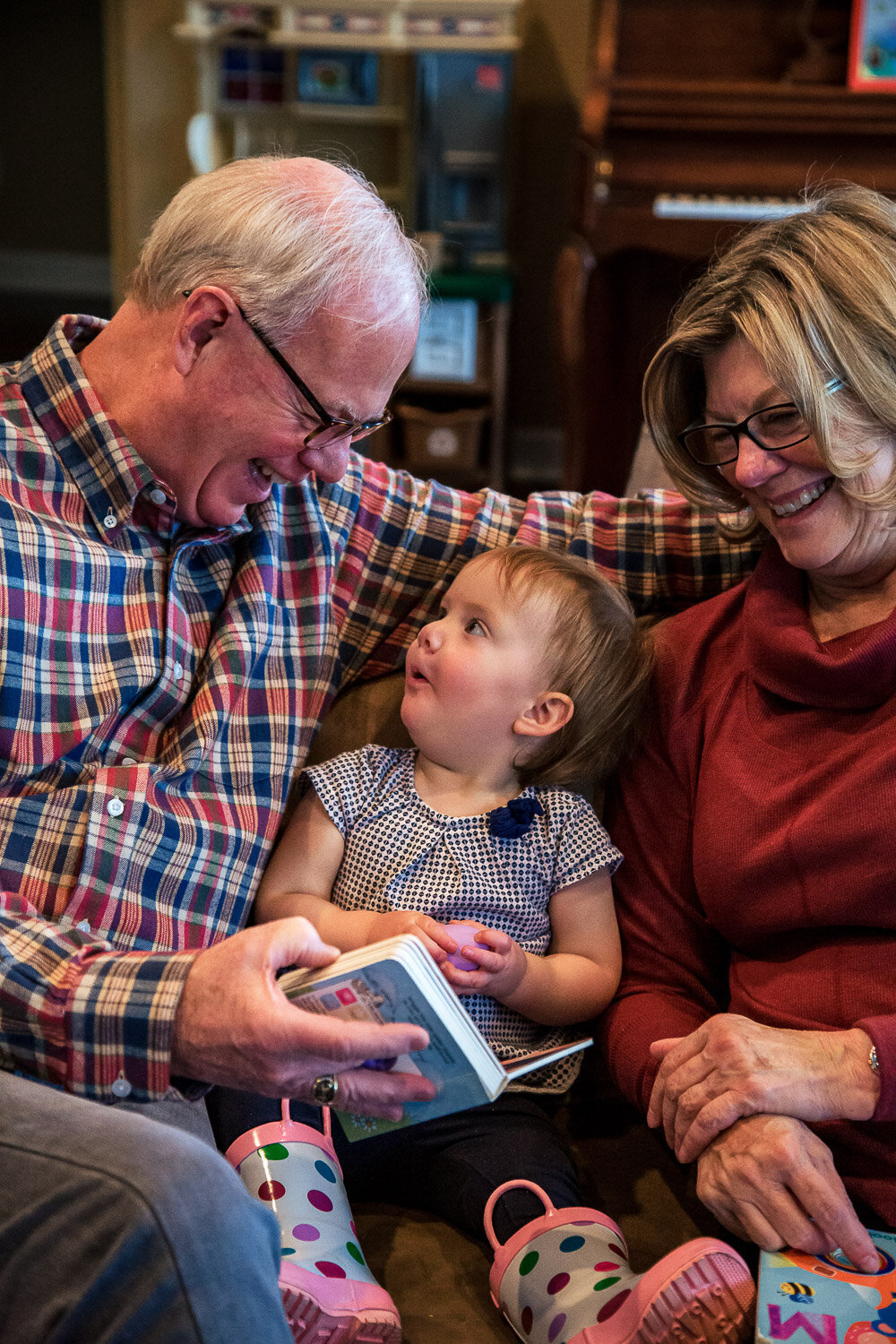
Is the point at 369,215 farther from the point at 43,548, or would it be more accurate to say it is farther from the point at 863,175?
the point at 863,175

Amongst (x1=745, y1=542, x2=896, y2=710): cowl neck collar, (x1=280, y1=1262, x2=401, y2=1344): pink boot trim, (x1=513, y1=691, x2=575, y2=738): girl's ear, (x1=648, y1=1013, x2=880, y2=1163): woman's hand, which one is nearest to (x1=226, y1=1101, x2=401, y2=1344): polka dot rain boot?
(x1=280, y1=1262, x2=401, y2=1344): pink boot trim

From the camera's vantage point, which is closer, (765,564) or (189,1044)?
(189,1044)

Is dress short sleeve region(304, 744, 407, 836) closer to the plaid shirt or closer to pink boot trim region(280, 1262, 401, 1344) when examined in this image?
the plaid shirt

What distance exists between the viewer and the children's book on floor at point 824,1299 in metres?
1.05

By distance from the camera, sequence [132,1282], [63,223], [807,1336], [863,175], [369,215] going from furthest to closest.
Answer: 1. [63,223]
2. [863,175]
3. [369,215]
4. [807,1336]
5. [132,1282]

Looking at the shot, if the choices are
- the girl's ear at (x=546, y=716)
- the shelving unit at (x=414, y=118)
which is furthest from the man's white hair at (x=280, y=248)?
the shelving unit at (x=414, y=118)

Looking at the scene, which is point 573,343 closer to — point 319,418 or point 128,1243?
point 319,418

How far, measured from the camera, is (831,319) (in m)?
1.26

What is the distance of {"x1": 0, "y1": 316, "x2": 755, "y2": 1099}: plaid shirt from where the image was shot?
1321mm

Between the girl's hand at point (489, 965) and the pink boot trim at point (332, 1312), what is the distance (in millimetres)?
288

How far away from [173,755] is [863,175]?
2.72 metres

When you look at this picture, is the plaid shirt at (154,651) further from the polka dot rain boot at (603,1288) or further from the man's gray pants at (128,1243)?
the polka dot rain boot at (603,1288)

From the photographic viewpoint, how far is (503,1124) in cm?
137

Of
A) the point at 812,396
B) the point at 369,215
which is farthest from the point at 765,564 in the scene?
the point at 369,215
